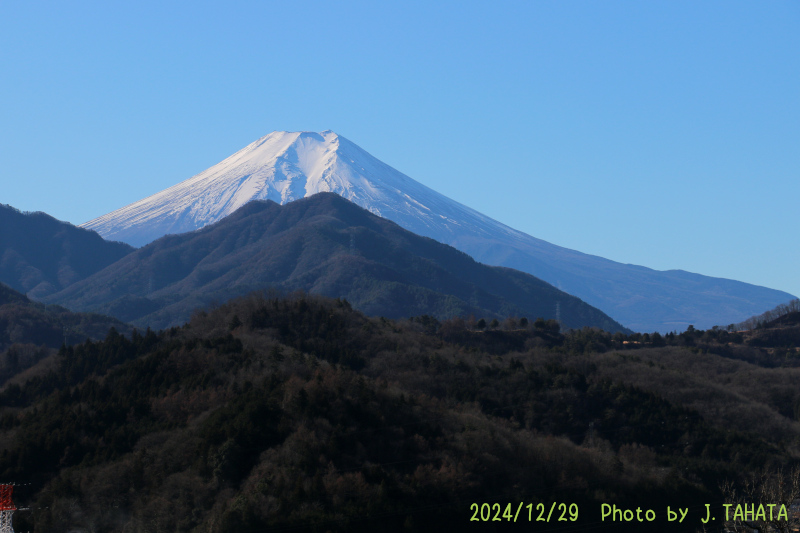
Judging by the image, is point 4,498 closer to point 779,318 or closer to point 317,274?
point 779,318

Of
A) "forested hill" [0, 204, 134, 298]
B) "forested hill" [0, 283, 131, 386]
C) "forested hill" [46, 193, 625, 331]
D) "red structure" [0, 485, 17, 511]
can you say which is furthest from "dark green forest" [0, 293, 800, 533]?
"forested hill" [0, 204, 134, 298]

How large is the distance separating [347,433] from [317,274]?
110844mm

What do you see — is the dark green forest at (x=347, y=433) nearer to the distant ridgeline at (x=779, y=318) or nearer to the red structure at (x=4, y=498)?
the red structure at (x=4, y=498)

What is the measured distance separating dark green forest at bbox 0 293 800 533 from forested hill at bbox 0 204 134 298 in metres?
124

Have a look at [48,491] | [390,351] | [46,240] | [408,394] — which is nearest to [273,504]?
[48,491]

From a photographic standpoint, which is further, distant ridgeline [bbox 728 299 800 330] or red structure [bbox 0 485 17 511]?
distant ridgeline [bbox 728 299 800 330]

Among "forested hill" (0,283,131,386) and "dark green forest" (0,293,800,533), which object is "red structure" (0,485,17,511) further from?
"forested hill" (0,283,131,386)

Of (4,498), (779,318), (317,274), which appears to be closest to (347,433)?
(4,498)

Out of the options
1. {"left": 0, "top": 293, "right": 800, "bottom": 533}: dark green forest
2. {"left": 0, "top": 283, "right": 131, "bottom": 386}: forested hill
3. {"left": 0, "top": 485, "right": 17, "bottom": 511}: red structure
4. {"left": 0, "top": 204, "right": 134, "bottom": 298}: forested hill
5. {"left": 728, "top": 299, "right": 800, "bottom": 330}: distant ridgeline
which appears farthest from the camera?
{"left": 0, "top": 204, "right": 134, "bottom": 298}: forested hill

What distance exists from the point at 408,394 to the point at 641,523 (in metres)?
12.4

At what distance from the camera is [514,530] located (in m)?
32.8

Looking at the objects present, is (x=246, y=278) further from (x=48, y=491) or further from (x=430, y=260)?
(x=48, y=491)

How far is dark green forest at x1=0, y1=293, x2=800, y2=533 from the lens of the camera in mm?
31453

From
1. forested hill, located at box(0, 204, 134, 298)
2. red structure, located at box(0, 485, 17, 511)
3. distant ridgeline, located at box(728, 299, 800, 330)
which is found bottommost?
forested hill, located at box(0, 204, 134, 298)
